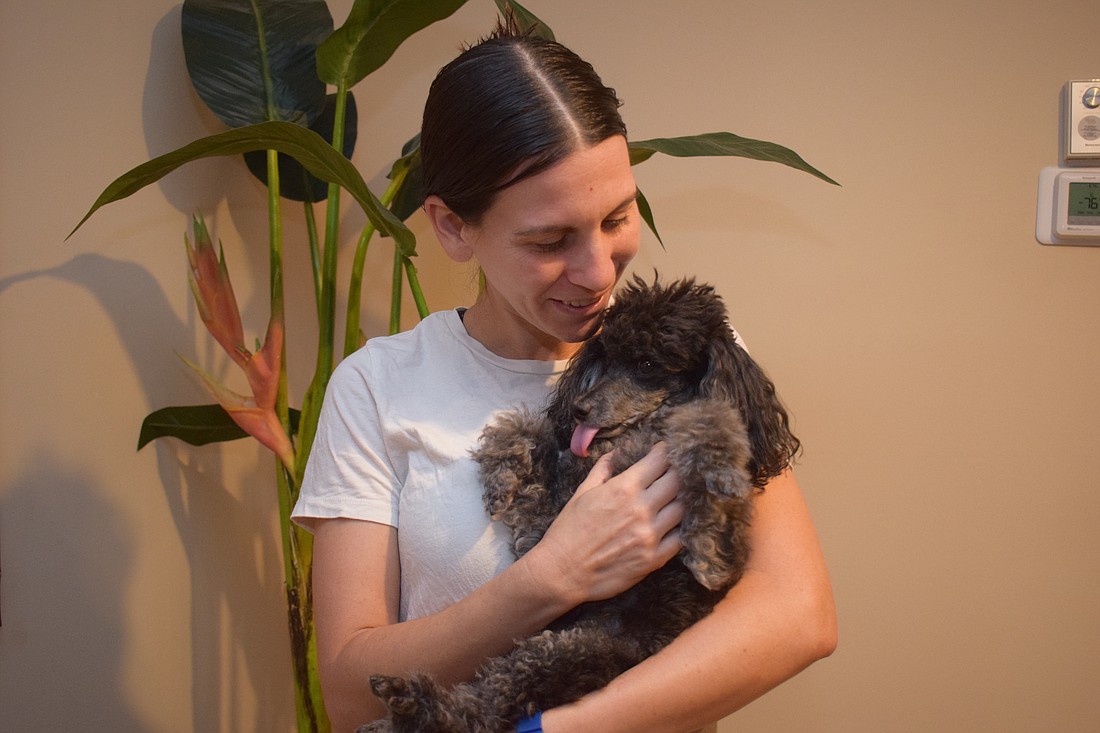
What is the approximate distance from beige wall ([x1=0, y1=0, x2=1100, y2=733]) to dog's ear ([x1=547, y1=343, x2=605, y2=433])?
1.22 meters

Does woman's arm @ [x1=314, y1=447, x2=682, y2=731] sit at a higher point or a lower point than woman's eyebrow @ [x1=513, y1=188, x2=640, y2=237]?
lower

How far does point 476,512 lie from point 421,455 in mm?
134

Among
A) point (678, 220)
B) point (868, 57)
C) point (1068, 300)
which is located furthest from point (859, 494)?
point (868, 57)

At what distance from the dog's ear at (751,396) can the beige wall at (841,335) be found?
1.22 meters

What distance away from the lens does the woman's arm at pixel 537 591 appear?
44.3 inches

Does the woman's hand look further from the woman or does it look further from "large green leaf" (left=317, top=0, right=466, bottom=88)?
"large green leaf" (left=317, top=0, right=466, bottom=88)

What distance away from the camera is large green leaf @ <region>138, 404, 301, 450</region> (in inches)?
79.8

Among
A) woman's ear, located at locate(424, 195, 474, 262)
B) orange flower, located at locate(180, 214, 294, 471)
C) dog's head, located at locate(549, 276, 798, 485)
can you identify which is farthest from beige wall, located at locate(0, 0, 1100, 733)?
dog's head, located at locate(549, 276, 798, 485)

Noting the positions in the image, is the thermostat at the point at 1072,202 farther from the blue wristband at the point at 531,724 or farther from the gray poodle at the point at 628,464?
the blue wristband at the point at 531,724

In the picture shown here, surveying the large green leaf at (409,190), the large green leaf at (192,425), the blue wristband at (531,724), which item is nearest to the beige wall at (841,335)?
the large green leaf at (192,425)

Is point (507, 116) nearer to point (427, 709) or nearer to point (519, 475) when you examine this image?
point (519, 475)

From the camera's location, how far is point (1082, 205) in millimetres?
2252

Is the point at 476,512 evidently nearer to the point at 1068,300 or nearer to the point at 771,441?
the point at 771,441

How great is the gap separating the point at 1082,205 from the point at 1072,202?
0.03 m
